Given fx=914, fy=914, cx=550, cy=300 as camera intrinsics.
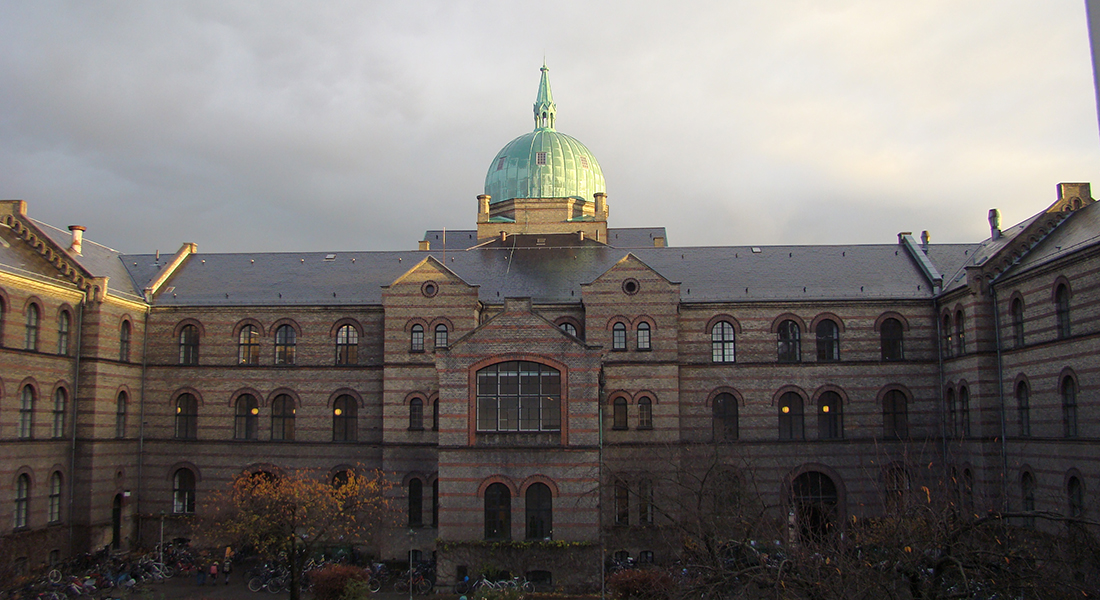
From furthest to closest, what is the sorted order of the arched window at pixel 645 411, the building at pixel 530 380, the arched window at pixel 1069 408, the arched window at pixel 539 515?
the arched window at pixel 645 411
the building at pixel 530 380
the arched window at pixel 539 515
the arched window at pixel 1069 408

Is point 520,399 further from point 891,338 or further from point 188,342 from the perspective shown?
point 188,342

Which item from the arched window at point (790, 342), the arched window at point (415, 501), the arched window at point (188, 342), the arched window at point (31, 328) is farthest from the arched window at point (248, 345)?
the arched window at point (790, 342)

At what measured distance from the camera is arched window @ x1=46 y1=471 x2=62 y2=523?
41531mm

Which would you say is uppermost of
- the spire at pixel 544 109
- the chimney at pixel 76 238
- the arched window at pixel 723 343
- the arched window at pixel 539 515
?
the spire at pixel 544 109

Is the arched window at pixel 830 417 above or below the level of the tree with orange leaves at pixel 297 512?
above

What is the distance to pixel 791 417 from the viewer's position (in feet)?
150

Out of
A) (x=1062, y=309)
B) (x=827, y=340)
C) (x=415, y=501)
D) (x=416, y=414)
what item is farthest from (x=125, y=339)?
(x=1062, y=309)

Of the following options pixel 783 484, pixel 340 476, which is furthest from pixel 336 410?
pixel 783 484

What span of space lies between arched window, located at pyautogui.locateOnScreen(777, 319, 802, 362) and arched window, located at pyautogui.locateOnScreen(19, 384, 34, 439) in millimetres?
35161

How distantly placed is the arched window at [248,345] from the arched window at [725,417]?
78.0 feet

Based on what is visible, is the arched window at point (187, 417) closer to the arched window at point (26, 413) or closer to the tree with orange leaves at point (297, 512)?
the tree with orange leaves at point (297, 512)

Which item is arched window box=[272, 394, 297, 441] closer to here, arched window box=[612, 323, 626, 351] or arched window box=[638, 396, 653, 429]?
arched window box=[612, 323, 626, 351]

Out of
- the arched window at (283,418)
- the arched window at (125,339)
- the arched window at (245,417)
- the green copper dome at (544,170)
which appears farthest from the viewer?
the green copper dome at (544,170)

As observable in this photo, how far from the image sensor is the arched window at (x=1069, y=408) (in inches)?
1373
